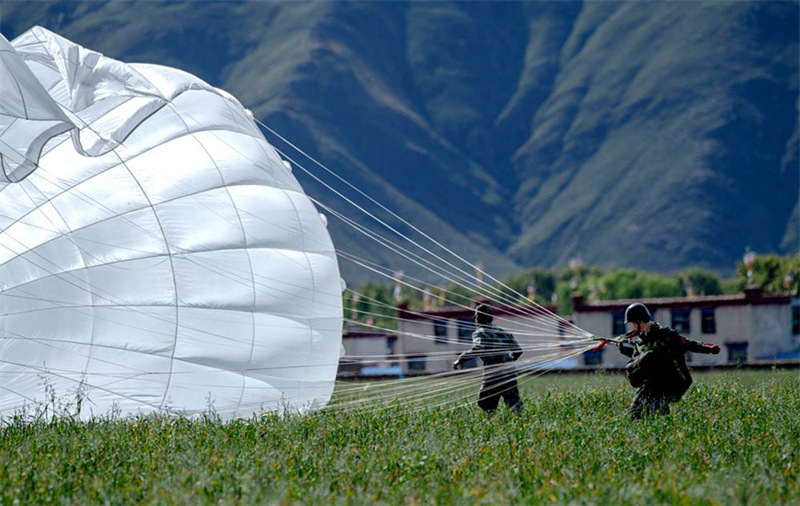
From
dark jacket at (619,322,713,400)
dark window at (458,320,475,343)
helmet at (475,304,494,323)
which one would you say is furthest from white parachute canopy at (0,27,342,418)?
dark jacket at (619,322,713,400)

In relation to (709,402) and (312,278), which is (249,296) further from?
(709,402)

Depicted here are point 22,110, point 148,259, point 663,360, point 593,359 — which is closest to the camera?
point 22,110

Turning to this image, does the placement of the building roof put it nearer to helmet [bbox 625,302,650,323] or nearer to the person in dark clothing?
the person in dark clothing

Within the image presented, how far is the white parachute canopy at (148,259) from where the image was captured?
13.2 meters

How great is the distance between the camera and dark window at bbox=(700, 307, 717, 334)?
2485 inches

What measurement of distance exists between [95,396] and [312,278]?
342 centimetres

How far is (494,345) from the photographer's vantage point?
1358 centimetres

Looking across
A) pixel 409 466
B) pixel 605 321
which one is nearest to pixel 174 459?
pixel 409 466

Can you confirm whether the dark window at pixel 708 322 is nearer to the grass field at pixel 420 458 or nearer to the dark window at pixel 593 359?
the dark window at pixel 593 359

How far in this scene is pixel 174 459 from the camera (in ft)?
32.1

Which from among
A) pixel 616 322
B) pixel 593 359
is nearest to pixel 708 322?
pixel 616 322

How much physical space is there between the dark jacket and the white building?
5030 cm

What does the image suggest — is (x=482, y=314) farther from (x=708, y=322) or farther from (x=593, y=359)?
(x=593, y=359)

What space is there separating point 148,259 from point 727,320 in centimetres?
5353
